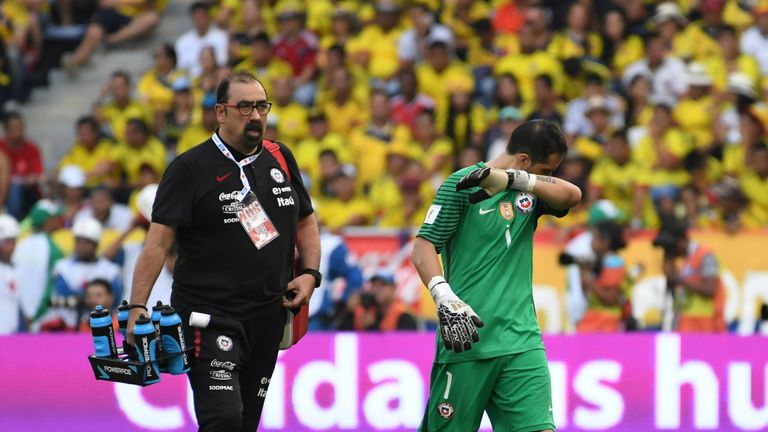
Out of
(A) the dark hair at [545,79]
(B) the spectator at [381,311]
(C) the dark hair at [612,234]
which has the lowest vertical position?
(B) the spectator at [381,311]

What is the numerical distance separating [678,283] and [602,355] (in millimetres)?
2298

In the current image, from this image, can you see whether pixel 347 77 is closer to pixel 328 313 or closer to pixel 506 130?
pixel 506 130

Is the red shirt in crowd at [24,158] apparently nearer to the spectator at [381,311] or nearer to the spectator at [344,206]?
the spectator at [344,206]

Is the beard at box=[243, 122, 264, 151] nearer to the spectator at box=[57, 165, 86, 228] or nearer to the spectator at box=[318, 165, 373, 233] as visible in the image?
the spectator at box=[318, 165, 373, 233]

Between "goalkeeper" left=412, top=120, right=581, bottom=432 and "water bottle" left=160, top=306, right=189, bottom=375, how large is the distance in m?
1.28

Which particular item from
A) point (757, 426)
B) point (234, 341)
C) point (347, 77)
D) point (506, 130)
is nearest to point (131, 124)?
point (347, 77)

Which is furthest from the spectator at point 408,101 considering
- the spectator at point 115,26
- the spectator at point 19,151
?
the spectator at point 115,26

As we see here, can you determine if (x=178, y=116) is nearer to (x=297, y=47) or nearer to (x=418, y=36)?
(x=297, y=47)

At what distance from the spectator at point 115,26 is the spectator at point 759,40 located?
787cm

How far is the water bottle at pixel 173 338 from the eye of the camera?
7469 mm

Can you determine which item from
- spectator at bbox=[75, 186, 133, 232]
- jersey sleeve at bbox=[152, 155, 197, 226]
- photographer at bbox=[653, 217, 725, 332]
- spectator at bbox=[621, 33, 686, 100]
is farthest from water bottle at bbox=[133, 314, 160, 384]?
spectator at bbox=[621, 33, 686, 100]

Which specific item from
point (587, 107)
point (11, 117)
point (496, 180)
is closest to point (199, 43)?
point (11, 117)

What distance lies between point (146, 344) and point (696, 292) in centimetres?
730

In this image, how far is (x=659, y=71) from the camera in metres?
17.0
